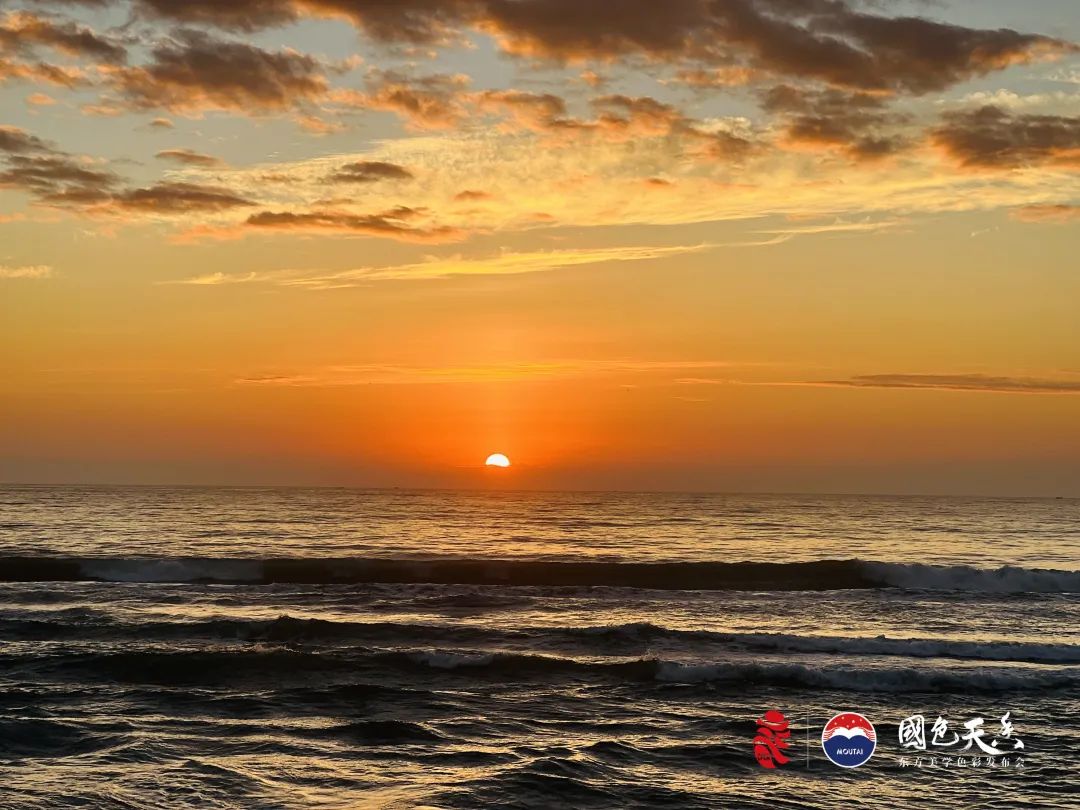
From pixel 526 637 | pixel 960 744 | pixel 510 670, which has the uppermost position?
pixel 526 637

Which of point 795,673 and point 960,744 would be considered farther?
point 795,673

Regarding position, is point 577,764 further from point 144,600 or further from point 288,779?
point 144,600

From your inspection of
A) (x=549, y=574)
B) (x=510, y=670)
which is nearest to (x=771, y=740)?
(x=510, y=670)

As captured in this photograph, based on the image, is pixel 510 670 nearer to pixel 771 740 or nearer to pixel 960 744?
pixel 771 740

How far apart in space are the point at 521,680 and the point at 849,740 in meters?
8.08

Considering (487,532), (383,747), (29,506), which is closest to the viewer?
(383,747)

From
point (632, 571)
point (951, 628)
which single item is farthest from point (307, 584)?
point (951, 628)

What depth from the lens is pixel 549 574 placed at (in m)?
43.8

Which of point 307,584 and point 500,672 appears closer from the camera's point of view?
point 500,672

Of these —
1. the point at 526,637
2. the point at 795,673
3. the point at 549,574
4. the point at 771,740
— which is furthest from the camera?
the point at 549,574

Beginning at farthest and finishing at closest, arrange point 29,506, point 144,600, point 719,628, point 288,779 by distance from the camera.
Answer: point 29,506 → point 144,600 → point 719,628 → point 288,779

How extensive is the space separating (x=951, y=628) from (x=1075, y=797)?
17.1m

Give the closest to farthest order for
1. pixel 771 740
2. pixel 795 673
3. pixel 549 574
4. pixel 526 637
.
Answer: pixel 771 740
pixel 795 673
pixel 526 637
pixel 549 574

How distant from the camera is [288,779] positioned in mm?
14922
